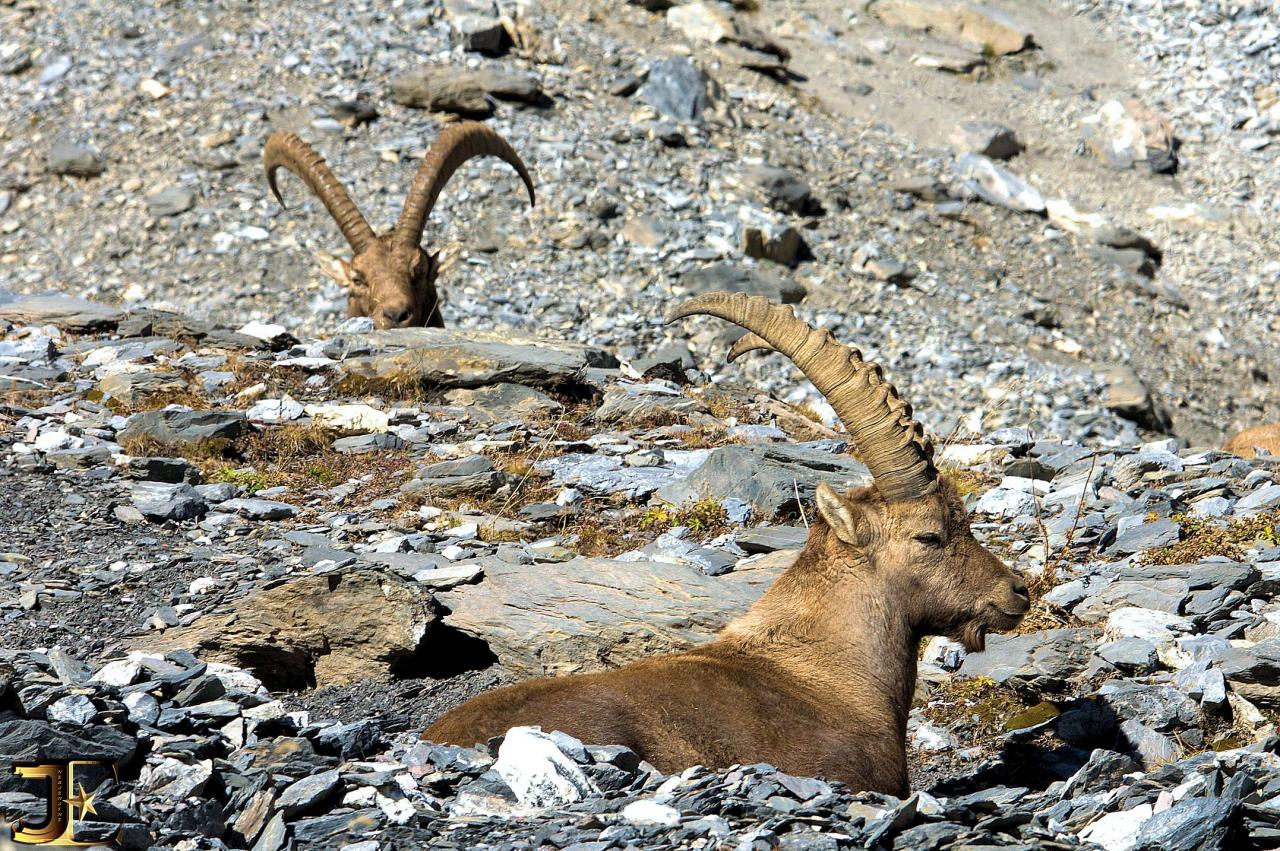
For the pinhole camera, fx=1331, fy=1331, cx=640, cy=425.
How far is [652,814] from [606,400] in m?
7.77

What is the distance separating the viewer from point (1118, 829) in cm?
501

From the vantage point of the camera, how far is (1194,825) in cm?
479

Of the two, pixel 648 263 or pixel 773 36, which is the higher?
pixel 773 36

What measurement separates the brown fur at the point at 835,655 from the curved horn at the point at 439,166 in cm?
894

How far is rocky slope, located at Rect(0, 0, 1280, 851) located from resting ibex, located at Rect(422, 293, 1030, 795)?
42cm

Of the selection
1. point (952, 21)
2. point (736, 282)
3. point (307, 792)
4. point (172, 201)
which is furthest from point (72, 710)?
point (952, 21)

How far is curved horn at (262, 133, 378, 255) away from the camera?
14.5 meters

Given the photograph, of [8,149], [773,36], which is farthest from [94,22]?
[773,36]

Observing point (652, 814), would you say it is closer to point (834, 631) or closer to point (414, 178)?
point (834, 631)

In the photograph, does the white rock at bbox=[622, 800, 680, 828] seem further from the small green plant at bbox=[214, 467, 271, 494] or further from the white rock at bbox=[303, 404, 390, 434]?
the white rock at bbox=[303, 404, 390, 434]

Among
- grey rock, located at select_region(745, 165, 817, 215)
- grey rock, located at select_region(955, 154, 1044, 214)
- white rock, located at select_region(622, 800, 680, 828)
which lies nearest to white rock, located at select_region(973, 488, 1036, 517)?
white rock, located at select_region(622, 800, 680, 828)

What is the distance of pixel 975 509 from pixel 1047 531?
748 mm

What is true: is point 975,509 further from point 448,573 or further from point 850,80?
point 850,80

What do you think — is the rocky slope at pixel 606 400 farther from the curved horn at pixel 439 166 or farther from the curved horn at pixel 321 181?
the curved horn at pixel 321 181
